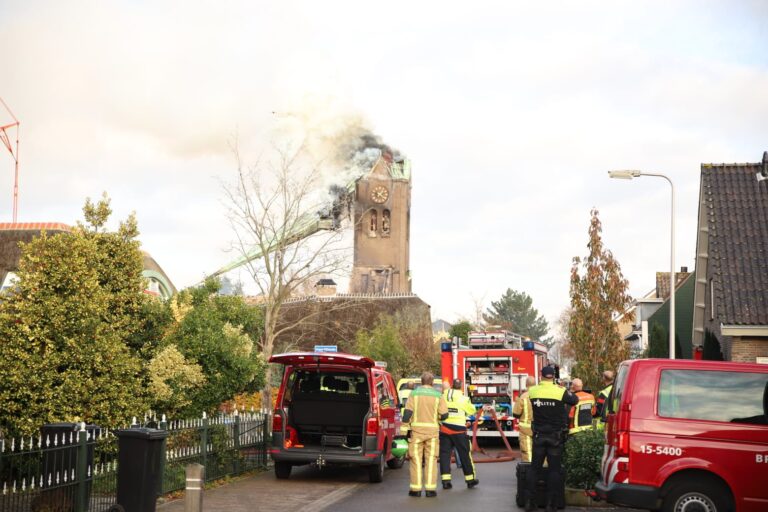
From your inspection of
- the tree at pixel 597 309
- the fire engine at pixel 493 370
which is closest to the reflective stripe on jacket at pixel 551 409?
A: the fire engine at pixel 493 370

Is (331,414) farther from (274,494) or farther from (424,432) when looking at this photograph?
(424,432)

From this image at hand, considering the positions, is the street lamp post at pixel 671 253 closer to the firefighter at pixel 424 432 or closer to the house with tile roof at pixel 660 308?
the firefighter at pixel 424 432

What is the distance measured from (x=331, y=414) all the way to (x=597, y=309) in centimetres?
1518

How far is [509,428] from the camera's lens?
25.6 metres

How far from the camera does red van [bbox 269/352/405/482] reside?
1574 cm

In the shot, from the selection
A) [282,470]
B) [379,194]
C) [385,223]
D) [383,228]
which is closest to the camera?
[282,470]

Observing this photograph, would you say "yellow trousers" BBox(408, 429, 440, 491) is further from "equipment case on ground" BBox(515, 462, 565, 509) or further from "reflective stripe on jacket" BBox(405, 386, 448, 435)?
"equipment case on ground" BBox(515, 462, 565, 509)

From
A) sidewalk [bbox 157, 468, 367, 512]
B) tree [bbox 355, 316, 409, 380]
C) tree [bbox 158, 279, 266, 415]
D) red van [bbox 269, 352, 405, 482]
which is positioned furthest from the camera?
tree [bbox 355, 316, 409, 380]

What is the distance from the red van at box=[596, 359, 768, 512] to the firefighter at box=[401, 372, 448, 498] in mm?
4295

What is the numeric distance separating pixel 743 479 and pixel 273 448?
8.19 m

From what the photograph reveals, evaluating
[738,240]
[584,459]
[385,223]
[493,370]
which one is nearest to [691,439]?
[584,459]

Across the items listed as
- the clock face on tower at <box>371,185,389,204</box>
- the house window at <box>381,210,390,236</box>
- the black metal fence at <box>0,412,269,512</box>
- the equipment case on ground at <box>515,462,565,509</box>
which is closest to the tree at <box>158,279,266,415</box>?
the black metal fence at <box>0,412,269,512</box>

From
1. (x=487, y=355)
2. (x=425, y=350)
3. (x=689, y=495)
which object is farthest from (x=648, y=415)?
→ (x=425, y=350)

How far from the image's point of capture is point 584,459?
13.2 m
